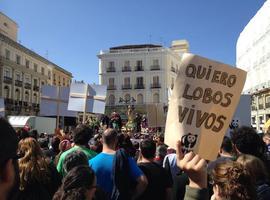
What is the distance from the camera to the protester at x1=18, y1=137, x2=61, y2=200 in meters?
3.36

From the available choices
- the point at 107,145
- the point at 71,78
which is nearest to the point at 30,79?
the point at 71,78

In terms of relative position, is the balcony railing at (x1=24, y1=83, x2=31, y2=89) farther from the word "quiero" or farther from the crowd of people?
the word "quiero"

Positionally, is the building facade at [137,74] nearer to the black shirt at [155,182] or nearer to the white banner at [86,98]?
the white banner at [86,98]

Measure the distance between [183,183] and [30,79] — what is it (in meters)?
53.2

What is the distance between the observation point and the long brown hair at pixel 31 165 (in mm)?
3469

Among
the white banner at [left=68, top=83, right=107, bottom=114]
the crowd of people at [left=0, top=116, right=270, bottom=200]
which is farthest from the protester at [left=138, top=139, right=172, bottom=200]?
the white banner at [left=68, top=83, right=107, bottom=114]

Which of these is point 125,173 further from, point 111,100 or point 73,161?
point 111,100

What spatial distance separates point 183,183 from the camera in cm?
459

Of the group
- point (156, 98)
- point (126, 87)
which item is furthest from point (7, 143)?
point (126, 87)

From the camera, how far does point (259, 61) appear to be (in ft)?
135

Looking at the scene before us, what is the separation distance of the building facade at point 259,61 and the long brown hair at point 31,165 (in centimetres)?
3455

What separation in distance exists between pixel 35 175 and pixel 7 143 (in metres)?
2.30

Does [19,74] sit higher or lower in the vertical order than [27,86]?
higher

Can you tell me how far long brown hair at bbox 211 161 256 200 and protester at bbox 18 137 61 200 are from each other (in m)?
1.59
